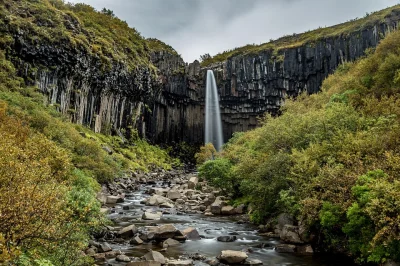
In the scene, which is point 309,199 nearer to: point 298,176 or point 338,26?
point 298,176

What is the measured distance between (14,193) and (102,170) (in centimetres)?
2438

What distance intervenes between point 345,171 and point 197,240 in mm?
9478

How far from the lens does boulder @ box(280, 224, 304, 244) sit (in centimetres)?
1819

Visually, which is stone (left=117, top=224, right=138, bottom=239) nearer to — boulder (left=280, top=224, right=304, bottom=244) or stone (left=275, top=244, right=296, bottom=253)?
stone (left=275, top=244, right=296, bottom=253)

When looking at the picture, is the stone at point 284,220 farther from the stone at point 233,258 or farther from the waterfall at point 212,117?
the waterfall at point 212,117

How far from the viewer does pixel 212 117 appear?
302ft

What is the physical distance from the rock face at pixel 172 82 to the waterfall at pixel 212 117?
1.63 metres

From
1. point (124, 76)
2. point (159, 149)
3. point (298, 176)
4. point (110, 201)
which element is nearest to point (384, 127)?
point (298, 176)

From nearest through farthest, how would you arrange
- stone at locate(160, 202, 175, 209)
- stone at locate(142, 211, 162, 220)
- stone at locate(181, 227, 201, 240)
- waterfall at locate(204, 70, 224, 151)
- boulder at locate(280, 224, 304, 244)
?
boulder at locate(280, 224, 304, 244)
stone at locate(181, 227, 201, 240)
stone at locate(142, 211, 162, 220)
stone at locate(160, 202, 175, 209)
waterfall at locate(204, 70, 224, 151)

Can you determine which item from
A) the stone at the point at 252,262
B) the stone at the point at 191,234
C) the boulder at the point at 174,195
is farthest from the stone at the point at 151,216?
the stone at the point at 252,262

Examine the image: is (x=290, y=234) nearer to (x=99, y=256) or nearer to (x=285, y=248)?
(x=285, y=248)

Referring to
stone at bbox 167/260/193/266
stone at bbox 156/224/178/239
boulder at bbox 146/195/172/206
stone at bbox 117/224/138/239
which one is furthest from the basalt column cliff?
stone at bbox 167/260/193/266

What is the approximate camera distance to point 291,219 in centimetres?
2042

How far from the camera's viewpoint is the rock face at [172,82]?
50969 millimetres
